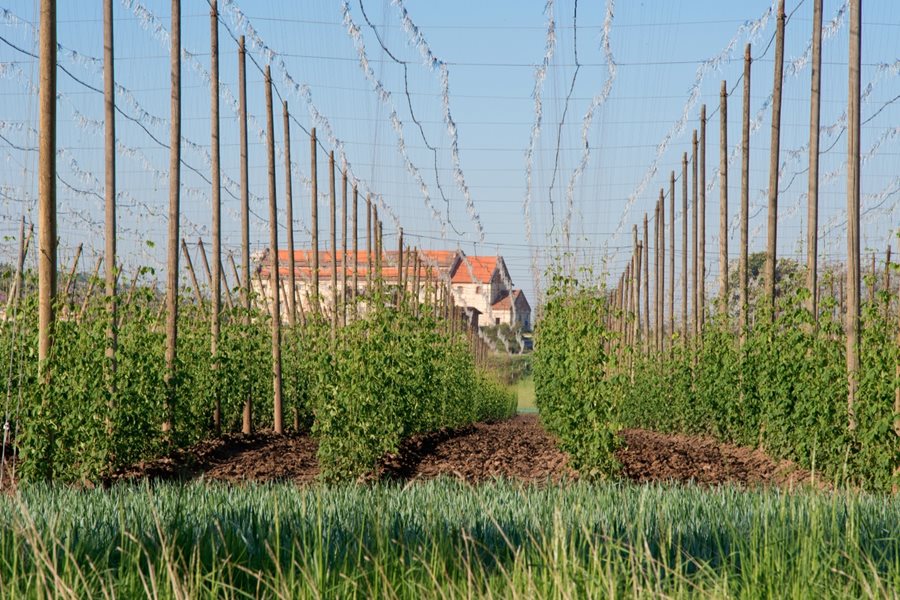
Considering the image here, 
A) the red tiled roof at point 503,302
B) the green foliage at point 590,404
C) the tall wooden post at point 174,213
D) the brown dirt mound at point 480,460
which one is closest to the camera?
the green foliage at point 590,404

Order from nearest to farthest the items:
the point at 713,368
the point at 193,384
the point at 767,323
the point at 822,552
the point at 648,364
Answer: the point at 822,552 → the point at 767,323 → the point at 193,384 → the point at 713,368 → the point at 648,364

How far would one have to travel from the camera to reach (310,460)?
48.4 feet

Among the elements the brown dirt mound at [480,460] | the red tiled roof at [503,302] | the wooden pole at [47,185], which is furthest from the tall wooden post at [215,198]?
the red tiled roof at [503,302]

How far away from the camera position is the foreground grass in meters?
4.12

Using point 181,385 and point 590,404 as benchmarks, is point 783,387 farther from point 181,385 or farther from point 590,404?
point 181,385

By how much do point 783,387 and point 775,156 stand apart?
4598 mm

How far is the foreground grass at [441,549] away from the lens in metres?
4.12

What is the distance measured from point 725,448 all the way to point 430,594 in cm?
1442

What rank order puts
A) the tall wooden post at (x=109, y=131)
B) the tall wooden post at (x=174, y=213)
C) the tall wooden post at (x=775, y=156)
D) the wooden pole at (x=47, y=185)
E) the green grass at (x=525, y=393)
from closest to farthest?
the wooden pole at (x=47, y=185) < the tall wooden post at (x=109, y=131) < the tall wooden post at (x=174, y=213) < the tall wooden post at (x=775, y=156) < the green grass at (x=525, y=393)

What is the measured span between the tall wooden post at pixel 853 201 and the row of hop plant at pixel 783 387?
185 mm

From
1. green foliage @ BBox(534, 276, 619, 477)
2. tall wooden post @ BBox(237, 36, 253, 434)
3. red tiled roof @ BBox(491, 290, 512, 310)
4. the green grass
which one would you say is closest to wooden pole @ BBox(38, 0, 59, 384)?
green foliage @ BBox(534, 276, 619, 477)

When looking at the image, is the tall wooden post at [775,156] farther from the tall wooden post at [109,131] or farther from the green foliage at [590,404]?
the tall wooden post at [109,131]

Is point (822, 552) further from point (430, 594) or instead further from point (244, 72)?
point (244, 72)

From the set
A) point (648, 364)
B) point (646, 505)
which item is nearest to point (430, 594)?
point (646, 505)
